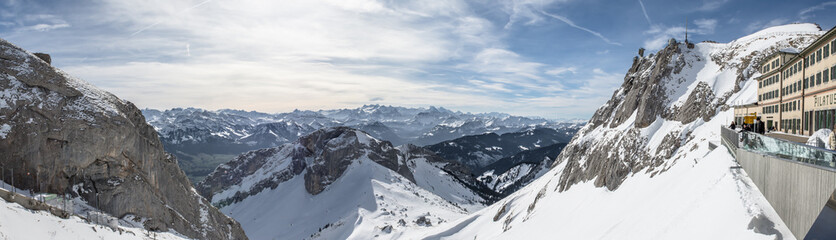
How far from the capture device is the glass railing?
13365 millimetres

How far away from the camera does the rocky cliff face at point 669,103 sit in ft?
167

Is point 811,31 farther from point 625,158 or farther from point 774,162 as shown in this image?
point 774,162

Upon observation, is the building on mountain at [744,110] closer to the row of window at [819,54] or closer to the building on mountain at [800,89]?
the building on mountain at [800,89]

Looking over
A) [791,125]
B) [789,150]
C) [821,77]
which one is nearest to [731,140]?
[821,77]

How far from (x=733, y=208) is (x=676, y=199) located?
8279 mm

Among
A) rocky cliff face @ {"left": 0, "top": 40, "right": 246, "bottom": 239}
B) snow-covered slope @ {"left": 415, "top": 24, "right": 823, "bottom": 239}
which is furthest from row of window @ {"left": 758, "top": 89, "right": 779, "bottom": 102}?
rocky cliff face @ {"left": 0, "top": 40, "right": 246, "bottom": 239}

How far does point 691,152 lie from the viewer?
38656 millimetres

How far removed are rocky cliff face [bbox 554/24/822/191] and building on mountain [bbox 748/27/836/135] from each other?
5391 millimetres

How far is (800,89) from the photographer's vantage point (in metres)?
35.3

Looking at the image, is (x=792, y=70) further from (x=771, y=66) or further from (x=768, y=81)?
(x=768, y=81)

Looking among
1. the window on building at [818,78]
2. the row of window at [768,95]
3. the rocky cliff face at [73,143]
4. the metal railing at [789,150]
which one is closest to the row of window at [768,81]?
the row of window at [768,95]

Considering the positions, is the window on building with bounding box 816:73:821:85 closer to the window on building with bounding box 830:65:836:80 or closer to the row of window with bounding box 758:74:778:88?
the window on building with bounding box 830:65:836:80

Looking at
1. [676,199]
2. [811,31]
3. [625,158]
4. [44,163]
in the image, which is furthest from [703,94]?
[44,163]

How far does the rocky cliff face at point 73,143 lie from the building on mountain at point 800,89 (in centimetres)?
6767
